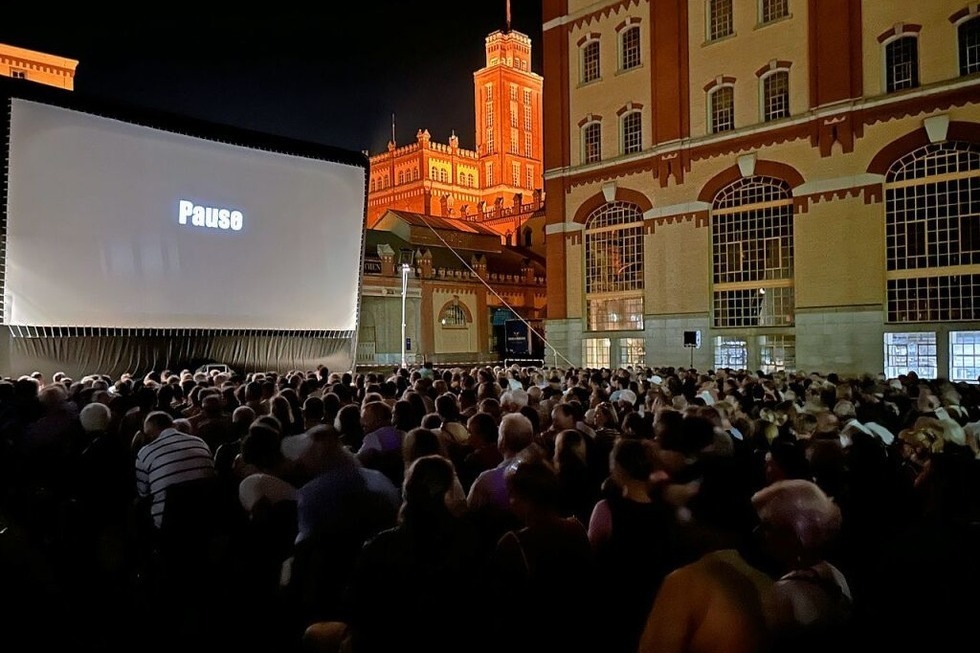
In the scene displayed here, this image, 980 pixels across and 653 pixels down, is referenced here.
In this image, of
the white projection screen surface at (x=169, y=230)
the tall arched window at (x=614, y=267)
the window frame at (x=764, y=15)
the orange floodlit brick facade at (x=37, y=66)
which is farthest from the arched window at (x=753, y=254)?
the orange floodlit brick facade at (x=37, y=66)

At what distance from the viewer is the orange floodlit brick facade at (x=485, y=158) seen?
76125mm

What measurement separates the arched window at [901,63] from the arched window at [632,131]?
9280 mm

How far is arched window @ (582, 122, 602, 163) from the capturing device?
31.1 metres

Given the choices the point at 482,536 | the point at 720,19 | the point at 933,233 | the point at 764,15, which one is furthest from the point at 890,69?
the point at 482,536

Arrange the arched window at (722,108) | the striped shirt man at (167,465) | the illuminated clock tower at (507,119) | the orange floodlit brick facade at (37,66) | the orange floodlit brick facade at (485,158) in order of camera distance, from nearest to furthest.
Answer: the striped shirt man at (167,465)
the arched window at (722,108)
the orange floodlit brick facade at (37,66)
the orange floodlit brick facade at (485,158)
the illuminated clock tower at (507,119)

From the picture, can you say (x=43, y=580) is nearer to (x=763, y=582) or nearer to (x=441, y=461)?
(x=441, y=461)

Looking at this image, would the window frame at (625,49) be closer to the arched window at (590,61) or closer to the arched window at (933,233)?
the arched window at (590,61)

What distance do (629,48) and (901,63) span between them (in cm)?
1089

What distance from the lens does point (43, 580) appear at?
128 inches

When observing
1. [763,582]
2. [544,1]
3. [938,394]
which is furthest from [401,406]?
[544,1]

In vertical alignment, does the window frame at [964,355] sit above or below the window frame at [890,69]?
below

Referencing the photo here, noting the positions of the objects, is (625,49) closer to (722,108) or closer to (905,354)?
(722,108)

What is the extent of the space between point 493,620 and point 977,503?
10.4 feet

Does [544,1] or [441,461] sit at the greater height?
[544,1]
